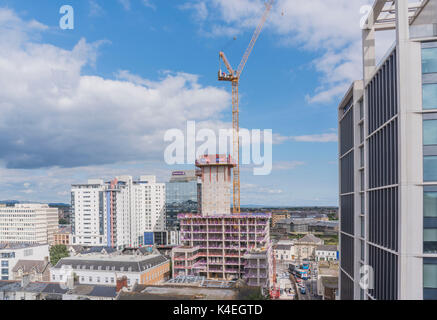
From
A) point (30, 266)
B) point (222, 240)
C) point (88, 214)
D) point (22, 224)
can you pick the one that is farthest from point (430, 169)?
point (22, 224)

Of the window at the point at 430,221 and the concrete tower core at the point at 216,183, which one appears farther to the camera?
the concrete tower core at the point at 216,183

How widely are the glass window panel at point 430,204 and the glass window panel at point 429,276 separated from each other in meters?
1.24

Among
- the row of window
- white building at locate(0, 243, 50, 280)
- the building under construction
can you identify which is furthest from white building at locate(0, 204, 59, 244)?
the row of window

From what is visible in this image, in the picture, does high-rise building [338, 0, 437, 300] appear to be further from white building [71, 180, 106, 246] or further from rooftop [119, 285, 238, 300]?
white building [71, 180, 106, 246]

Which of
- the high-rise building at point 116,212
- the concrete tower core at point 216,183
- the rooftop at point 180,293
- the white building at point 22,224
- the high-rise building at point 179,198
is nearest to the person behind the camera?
the rooftop at point 180,293

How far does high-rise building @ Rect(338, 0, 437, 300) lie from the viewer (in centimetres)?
793

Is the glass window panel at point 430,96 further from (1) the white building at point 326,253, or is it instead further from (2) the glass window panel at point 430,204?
(1) the white building at point 326,253

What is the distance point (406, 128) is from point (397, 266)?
346 cm

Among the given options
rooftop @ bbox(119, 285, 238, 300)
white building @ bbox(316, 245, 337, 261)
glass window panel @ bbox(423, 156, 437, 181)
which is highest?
glass window panel @ bbox(423, 156, 437, 181)

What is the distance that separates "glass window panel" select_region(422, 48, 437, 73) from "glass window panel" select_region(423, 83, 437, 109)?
1.20 ft

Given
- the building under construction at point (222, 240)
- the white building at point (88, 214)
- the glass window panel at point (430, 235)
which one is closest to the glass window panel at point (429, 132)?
the glass window panel at point (430, 235)

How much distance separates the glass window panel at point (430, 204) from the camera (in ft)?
25.8

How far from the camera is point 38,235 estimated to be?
62.6 meters
